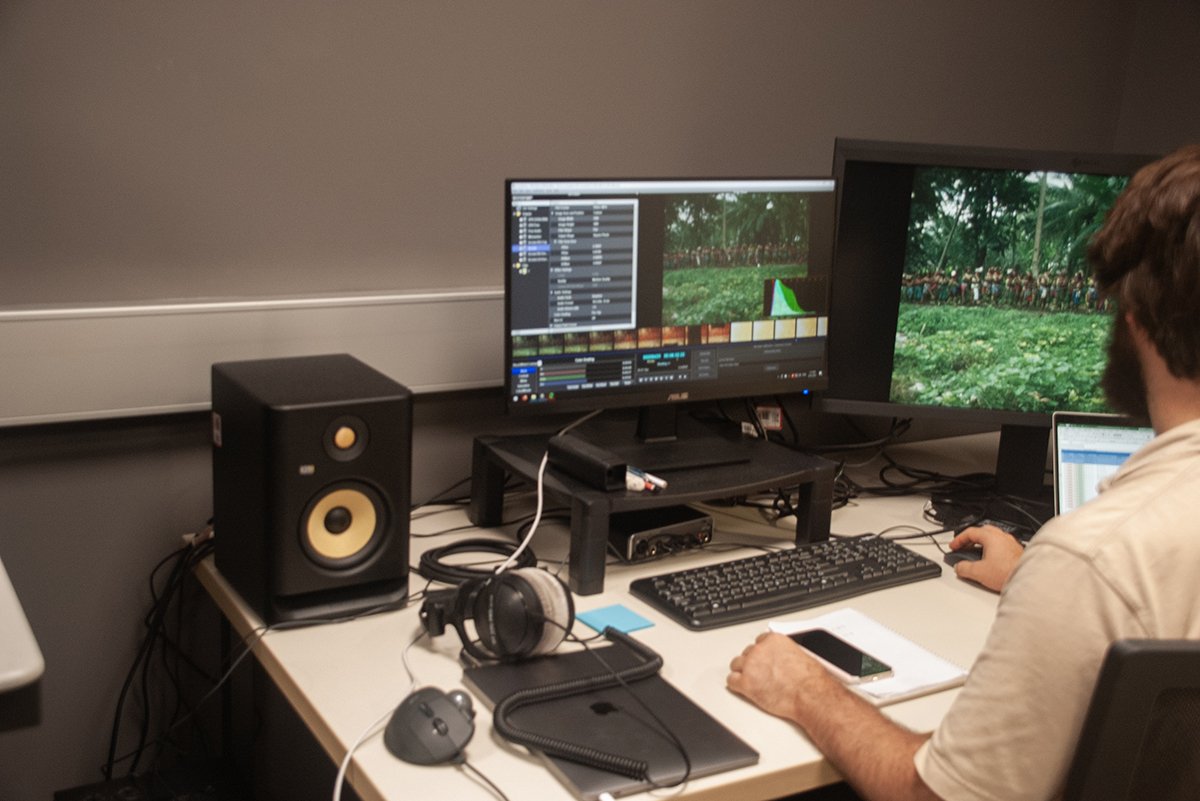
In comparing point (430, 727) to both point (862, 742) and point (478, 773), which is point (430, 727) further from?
point (862, 742)

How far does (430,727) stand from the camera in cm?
111

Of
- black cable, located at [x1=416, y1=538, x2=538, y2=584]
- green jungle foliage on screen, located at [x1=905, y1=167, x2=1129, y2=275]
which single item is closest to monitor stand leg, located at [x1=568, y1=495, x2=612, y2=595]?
black cable, located at [x1=416, y1=538, x2=538, y2=584]

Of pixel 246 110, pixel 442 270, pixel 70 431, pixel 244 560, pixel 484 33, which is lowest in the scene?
pixel 244 560

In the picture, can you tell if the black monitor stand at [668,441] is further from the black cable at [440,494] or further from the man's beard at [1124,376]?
the man's beard at [1124,376]

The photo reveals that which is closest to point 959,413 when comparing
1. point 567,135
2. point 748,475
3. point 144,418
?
point 748,475

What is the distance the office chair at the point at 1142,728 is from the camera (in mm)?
792

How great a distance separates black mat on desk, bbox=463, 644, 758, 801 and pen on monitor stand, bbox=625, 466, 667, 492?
0.30 metres

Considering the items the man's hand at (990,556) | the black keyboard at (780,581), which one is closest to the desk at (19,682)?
the black keyboard at (780,581)

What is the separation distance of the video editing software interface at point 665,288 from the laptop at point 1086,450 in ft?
1.36

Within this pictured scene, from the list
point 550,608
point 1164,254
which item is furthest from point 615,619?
point 1164,254

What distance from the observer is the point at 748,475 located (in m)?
1.66

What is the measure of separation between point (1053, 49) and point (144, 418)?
88.1 inches

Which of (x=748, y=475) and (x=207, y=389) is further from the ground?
(x=207, y=389)

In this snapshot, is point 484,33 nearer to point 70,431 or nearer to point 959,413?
point 70,431
